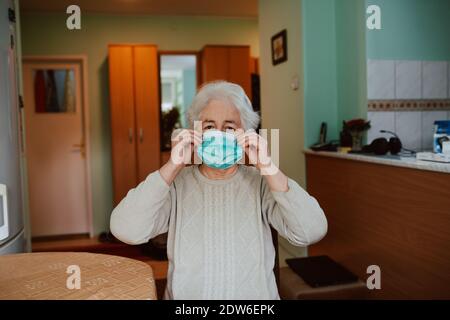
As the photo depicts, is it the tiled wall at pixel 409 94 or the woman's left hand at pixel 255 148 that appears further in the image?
the tiled wall at pixel 409 94

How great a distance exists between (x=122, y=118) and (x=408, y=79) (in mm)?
3028

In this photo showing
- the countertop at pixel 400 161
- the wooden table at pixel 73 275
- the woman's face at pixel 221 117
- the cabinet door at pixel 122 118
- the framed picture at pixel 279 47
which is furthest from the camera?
the cabinet door at pixel 122 118

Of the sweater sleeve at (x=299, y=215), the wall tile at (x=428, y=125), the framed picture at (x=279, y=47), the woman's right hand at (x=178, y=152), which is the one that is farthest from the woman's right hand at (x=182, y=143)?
the framed picture at (x=279, y=47)

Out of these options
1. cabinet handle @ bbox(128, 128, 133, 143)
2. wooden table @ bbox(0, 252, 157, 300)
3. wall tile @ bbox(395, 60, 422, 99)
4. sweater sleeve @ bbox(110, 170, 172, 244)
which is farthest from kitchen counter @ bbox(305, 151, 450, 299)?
cabinet handle @ bbox(128, 128, 133, 143)

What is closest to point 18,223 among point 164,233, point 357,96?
point 164,233

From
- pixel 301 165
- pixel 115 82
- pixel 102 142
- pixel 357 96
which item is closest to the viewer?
pixel 357 96

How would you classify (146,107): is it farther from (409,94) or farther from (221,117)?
(221,117)

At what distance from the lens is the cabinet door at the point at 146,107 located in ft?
15.6

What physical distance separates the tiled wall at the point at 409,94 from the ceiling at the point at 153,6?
2.32 meters

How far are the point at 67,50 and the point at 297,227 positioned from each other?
4.45 meters

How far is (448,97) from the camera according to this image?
9.59 ft

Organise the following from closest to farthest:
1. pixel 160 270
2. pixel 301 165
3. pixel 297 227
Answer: pixel 297 227, pixel 301 165, pixel 160 270

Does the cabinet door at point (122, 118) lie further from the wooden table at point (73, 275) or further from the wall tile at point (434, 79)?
the wooden table at point (73, 275)

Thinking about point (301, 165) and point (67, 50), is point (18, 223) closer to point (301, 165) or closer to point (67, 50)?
point (301, 165)
